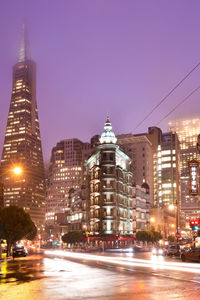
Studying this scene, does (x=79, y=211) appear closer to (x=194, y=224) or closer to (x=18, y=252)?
(x=194, y=224)

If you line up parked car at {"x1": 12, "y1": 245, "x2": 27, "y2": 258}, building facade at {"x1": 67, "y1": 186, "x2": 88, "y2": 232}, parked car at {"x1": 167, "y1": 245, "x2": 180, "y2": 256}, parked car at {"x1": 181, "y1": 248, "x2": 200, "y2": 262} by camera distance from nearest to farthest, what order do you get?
parked car at {"x1": 181, "y1": 248, "x2": 200, "y2": 262}, parked car at {"x1": 167, "y1": 245, "x2": 180, "y2": 256}, parked car at {"x1": 12, "y1": 245, "x2": 27, "y2": 258}, building facade at {"x1": 67, "y1": 186, "x2": 88, "y2": 232}

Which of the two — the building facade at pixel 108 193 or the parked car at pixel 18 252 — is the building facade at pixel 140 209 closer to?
the building facade at pixel 108 193

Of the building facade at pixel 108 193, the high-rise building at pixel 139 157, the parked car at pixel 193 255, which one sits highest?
the high-rise building at pixel 139 157

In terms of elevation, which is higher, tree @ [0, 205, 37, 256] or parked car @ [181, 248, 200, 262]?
tree @ [0, 205, 37, 256]

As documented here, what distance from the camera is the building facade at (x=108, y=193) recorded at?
9819 cm

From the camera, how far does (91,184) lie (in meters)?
108

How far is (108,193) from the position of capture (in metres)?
99.6

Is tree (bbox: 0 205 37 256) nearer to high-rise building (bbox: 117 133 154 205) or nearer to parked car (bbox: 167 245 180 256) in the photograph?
parked car (bbox: 167 245 180 256)

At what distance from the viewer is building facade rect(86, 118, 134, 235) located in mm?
98188

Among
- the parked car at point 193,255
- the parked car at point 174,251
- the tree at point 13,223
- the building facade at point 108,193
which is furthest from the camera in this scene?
the building facade at point 108,193

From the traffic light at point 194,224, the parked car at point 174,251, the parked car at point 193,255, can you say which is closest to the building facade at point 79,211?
the traffic light at point 194,224

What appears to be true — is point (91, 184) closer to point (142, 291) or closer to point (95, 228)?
→ point (95, 228)

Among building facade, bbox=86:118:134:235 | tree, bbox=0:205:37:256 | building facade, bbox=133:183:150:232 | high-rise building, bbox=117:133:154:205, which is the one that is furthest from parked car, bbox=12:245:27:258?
high-rise building, bbox=117:133:154:205

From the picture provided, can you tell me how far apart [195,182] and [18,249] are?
2648cm
